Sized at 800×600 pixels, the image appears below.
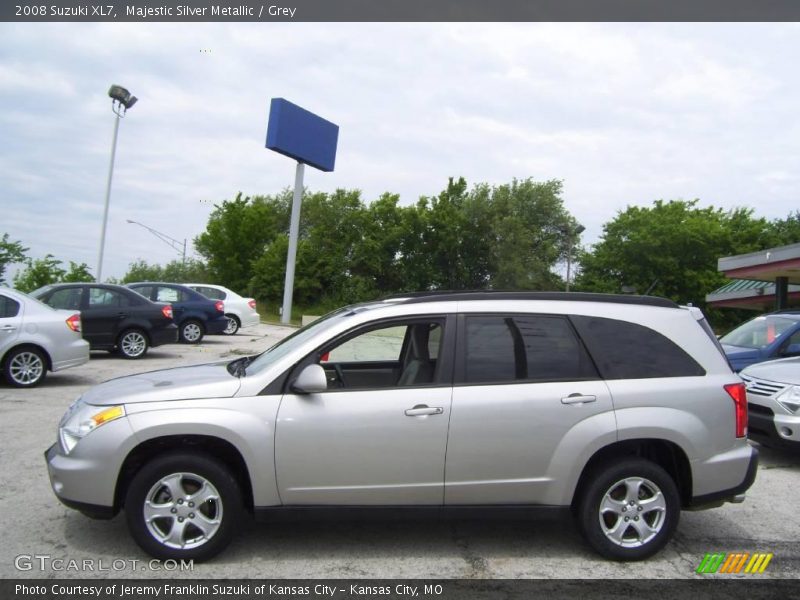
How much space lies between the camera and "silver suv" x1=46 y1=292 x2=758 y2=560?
4133mm

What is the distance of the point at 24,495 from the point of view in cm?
536

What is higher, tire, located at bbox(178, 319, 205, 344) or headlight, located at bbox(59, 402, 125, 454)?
headlight, located at bbox(59, 402, 125, 454)

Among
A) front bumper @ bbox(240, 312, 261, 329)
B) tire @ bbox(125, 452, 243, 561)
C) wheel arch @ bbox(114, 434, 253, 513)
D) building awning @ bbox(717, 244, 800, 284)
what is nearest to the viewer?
tire @ bbox(125, 452, 243, 561)

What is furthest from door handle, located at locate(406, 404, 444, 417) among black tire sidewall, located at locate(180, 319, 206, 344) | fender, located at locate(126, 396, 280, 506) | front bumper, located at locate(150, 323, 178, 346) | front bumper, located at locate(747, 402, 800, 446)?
black tire sidewall, located at locate(180, 319, 206, 344)

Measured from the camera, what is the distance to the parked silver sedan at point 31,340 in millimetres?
9938

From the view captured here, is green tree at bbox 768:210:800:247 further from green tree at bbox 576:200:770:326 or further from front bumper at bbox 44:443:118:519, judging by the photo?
front bumper at bbox 44:443:118:519

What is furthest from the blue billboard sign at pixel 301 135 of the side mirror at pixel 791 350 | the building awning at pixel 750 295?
the side mirror at pixel 791 350

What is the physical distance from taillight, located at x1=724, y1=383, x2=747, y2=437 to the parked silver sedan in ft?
30.2

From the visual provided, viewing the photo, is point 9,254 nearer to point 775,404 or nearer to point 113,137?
point 113,137

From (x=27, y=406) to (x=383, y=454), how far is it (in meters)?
6.56

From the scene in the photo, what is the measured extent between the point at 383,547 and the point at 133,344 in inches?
424

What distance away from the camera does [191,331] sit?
58.6ft

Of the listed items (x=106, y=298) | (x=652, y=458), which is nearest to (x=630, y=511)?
(x=652, y=458)

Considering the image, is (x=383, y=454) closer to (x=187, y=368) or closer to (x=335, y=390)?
(x=335, y=390)
